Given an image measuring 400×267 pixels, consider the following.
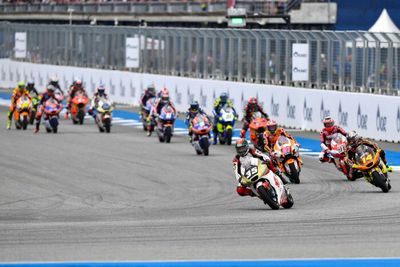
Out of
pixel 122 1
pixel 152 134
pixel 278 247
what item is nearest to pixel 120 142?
pixel 152 134

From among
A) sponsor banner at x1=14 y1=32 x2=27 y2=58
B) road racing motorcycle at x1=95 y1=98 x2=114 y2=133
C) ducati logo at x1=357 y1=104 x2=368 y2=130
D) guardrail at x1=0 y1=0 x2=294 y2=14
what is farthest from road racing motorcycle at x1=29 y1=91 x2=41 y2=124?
guardrail at x1=0 y1=0 x2=294 y2=14

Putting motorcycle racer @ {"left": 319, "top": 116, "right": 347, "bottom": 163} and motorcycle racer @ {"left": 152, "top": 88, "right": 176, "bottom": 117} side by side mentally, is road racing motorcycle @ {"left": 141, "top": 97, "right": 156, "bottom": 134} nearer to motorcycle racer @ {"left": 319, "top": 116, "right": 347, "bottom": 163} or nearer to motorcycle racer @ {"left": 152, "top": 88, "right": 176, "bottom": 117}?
motorcycle racer @ {"left": 152, "top": 88, "right": 176, "bottom": 117}

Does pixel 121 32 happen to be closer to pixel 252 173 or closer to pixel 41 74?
pixel 41 74

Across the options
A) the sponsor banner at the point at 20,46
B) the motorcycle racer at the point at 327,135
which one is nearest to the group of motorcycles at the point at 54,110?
the motorcycle racer at the point at 327,135

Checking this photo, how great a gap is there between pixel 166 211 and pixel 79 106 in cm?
2321

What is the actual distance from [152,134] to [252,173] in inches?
751

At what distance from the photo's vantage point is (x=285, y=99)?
4084 cm

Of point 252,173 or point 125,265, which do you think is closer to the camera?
point 125,265

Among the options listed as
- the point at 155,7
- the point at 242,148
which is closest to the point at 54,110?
the point at 242,148

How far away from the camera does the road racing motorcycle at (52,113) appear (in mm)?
38438

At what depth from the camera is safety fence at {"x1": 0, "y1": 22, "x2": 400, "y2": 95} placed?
123 ft

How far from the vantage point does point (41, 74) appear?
214 feet

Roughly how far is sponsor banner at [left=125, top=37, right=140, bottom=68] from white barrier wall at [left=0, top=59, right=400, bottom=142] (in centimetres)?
54

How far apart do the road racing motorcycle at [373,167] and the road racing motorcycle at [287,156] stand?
1.98m
